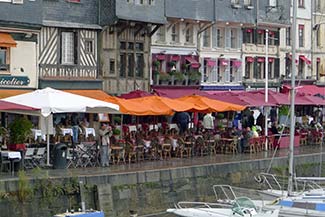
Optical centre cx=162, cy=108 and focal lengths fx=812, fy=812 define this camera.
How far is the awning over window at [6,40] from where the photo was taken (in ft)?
122

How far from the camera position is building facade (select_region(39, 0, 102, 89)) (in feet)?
132

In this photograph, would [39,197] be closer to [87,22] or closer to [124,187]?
[124,187]

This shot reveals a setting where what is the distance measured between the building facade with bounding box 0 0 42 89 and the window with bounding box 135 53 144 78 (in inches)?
307

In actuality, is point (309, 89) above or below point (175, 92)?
above

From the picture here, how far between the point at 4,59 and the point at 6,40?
48.3 inches

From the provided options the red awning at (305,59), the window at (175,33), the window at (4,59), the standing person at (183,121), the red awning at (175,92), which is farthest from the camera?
the red awning at (305,59)

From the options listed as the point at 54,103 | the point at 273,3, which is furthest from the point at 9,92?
the point at 273,3

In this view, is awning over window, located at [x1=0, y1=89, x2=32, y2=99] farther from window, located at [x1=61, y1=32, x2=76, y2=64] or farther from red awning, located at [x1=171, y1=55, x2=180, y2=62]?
red awning, located at [x1=171, y1=55, x2=180, y2=62]

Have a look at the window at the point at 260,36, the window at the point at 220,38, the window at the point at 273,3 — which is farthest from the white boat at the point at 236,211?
the window at the point at 273,3

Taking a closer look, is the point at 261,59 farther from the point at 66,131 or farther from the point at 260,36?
the point at 66,131

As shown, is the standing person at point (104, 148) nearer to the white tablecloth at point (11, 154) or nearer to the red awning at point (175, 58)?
the white tablecloth at point (11, 154)

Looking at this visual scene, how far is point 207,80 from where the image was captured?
5172 centimetres

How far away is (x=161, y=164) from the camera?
33438 mm

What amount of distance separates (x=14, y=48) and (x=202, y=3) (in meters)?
15.3
